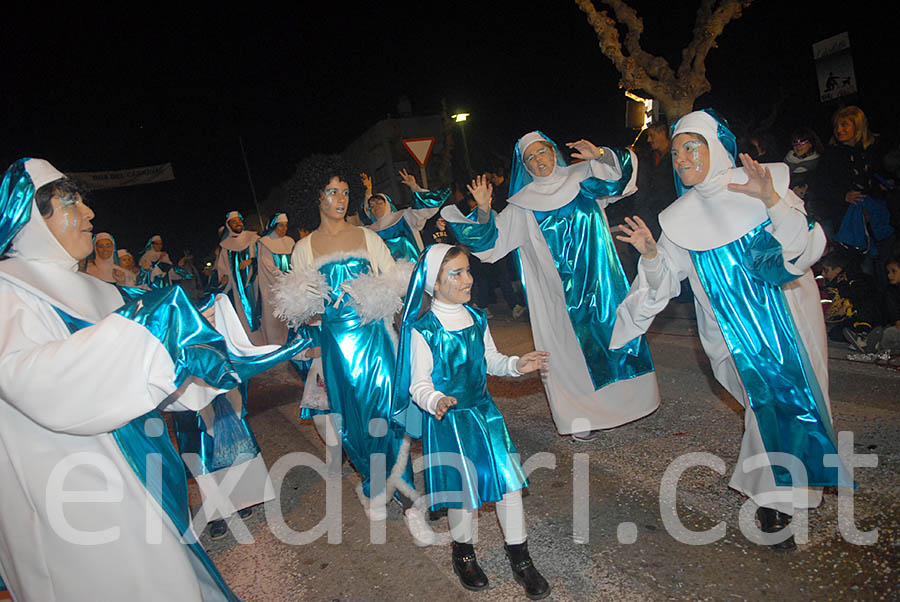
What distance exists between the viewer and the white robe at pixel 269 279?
6820mm

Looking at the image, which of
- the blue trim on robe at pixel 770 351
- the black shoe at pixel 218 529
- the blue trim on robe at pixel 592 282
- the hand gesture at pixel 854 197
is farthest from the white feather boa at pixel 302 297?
the hand gesture at pixel 854 197

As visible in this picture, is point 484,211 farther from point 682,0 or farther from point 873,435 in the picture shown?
point 682,0

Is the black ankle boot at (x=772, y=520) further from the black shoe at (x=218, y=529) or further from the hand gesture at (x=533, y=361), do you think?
the black shoe at (x=218, y=529)

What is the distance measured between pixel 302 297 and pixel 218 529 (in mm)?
1635

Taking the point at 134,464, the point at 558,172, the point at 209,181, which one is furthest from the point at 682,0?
the point at 209,181

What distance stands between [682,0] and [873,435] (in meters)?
11.6

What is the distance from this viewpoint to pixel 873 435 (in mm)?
3857

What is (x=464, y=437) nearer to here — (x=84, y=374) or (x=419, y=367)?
(x=419, y=367)

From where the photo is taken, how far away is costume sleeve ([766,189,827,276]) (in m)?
2.86

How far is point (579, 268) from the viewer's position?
15.2 feet

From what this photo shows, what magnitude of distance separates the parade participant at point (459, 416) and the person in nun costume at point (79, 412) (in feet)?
3.04

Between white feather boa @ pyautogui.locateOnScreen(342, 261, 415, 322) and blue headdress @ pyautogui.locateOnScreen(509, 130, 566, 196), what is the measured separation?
152cm

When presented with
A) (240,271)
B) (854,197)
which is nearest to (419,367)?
(854,197)

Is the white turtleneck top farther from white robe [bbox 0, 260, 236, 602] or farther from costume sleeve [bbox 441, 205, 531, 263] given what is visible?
costume sleeve [bbox 441, 205, 531, 263]
